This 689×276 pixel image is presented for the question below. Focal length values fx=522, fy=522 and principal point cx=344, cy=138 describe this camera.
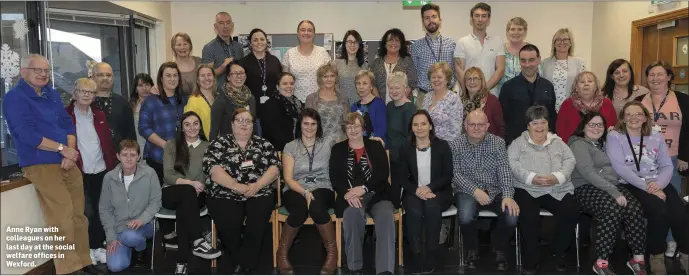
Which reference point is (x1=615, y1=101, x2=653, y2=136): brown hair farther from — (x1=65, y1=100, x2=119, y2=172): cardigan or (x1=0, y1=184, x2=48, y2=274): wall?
(x1=0, y1=184, x2=48, y2=274): wall

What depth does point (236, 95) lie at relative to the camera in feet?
13.7

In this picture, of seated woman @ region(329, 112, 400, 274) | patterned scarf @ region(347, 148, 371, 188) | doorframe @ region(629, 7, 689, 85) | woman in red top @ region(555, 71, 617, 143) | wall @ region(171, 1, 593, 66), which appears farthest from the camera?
wall @ region(171, 1, 593, 66)

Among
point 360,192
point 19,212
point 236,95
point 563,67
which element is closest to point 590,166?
point 563,67

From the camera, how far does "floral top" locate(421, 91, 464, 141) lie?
A: 13.3 ft

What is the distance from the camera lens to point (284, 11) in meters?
8.10

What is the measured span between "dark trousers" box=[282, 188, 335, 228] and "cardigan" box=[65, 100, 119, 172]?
4.50 feet

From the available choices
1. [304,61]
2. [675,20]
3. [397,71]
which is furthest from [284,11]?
[675,20]

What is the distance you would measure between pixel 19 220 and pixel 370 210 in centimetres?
230

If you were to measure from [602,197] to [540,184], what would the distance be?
428 mm

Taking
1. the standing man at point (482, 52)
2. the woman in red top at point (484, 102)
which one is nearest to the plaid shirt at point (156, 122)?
the woman in red top at point (484, 102)

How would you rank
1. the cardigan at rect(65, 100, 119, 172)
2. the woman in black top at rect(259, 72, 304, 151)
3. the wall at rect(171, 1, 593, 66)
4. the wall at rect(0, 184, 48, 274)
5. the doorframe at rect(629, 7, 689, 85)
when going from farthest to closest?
the wall at rect(171, 1, 593, 66)
the doorframe at rect(629, 7, 689, 85)
the woman in black top at rect(259, 72, 304, 151)
the cardigan at rect(65, 100, 119, 172)
the wall at rect(0, 184, 48, 274)

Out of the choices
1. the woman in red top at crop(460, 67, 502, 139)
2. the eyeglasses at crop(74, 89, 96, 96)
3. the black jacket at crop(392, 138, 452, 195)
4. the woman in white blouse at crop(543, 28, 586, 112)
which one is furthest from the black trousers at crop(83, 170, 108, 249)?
the woman in white blouse at crop(543, 28, 586, 112)

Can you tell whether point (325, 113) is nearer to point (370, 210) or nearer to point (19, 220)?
point (370, 210)

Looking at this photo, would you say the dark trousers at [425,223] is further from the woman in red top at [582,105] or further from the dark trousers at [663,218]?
the dark trousers at [663,218]
